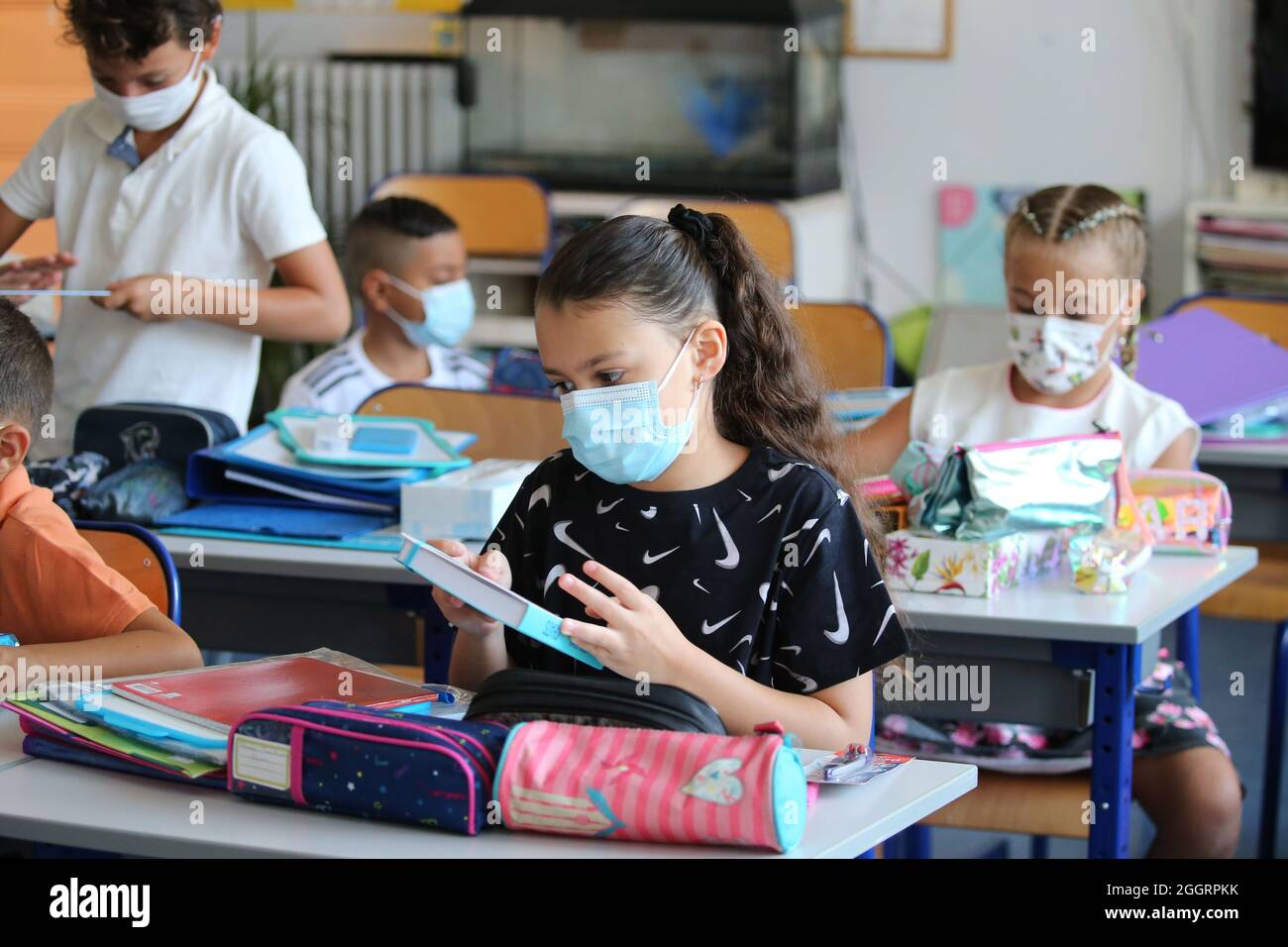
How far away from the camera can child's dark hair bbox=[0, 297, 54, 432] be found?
74.3 inches

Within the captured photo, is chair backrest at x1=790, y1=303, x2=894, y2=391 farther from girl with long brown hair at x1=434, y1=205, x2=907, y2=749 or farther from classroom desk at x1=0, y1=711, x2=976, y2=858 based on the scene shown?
classroom desk at x1=0, y1=711, x2=976, y2=858

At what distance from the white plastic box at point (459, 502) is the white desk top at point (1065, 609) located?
0.57 metres

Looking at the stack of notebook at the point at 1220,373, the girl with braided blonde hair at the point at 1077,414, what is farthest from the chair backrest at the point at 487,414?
the stack of notebook at the point at 1220,373

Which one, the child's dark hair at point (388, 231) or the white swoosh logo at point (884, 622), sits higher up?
the child's dark hair at point (388, 231)

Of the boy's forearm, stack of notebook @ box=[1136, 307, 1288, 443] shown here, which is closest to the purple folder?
stack of notebook @ box=[1136, 307, 1288, 443]

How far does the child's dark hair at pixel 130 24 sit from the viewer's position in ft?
8.88

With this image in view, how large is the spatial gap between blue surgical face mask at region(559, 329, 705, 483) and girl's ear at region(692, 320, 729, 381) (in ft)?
0.13

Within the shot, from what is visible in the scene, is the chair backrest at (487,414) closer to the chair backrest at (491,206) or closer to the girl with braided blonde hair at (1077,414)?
the girl with braided blonde hair at (1077,414)

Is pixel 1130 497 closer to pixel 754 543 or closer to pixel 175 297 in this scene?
pixel 754 543

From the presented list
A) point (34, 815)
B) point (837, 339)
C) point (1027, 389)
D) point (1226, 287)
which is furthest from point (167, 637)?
point (1226, 287)

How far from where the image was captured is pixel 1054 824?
7.48ft

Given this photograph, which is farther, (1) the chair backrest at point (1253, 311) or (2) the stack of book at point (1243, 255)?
(2) the stack of book at point (1243, 255)

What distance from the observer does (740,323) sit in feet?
5.91

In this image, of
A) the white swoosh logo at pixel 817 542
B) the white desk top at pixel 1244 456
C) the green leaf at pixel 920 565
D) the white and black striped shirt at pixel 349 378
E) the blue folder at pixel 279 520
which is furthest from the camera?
the white and black striped shirt at pixel 349 378
